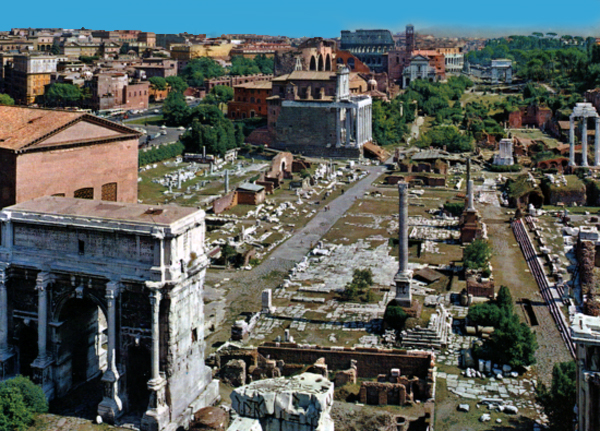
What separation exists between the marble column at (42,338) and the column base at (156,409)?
12.5ft

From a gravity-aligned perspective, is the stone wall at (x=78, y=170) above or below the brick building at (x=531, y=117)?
below

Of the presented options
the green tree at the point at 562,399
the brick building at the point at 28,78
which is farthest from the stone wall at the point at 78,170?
the brick building at the point at 28,78

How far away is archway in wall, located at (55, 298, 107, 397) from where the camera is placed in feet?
89.7

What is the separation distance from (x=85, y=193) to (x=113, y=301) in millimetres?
9545

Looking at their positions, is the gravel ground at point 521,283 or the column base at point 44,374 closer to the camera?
the column base at point 44,374

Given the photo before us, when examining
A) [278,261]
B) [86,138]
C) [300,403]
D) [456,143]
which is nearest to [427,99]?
[456,143]

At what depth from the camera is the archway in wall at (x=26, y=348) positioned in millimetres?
27812

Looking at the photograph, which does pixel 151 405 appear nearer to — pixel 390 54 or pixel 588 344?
pixel 588 344

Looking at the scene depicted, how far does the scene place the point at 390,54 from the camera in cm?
16012

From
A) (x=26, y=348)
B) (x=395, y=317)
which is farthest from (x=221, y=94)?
(x=26, y=348)

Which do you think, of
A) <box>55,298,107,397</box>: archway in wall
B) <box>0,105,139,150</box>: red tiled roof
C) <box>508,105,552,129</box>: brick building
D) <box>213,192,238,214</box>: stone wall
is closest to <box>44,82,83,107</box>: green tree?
<box>213,192,238,214</box>: stone wall

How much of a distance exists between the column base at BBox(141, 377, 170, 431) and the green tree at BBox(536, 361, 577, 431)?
11.7m

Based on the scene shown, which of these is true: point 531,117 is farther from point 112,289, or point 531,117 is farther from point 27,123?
point 112,289

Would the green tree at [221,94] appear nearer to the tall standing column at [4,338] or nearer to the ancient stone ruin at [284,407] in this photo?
the tall standing column at [4,338]
